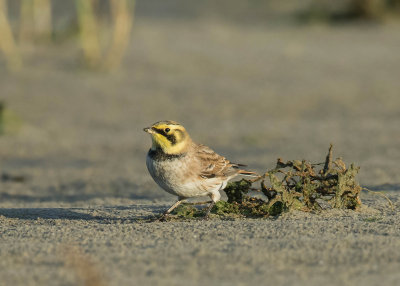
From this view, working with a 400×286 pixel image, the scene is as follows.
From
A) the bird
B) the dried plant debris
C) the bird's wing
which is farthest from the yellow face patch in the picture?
the dried plant debris

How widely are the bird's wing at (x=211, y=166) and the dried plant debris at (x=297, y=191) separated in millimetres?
143

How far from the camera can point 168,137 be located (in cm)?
535

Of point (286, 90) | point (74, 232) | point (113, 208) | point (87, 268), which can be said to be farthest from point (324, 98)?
point (87, 268)

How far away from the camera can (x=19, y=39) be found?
16.0 metres

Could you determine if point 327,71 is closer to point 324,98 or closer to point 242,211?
point 324,98

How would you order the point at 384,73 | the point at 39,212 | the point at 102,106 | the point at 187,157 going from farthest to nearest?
the point at 384,73 → the point at 102,106 → the point at 39,212 → the point at 187,157

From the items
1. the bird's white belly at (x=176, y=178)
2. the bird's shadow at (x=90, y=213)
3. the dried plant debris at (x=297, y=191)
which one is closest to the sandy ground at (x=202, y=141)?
the bird's shadow at (x=90, y=213)

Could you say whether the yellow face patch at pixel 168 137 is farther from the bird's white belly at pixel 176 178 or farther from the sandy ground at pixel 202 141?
the sandy ground at pixel 202 141

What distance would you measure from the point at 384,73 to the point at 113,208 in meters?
10.4

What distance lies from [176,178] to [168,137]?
1.06 feet

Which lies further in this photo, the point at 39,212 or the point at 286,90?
the point at 286,90

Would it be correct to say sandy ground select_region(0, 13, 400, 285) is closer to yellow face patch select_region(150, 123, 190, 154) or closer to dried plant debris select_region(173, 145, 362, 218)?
dried plant debris select_region(173, 145, 362, 218)

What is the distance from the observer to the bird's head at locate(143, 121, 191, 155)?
5352 mm

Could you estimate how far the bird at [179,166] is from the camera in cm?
526
